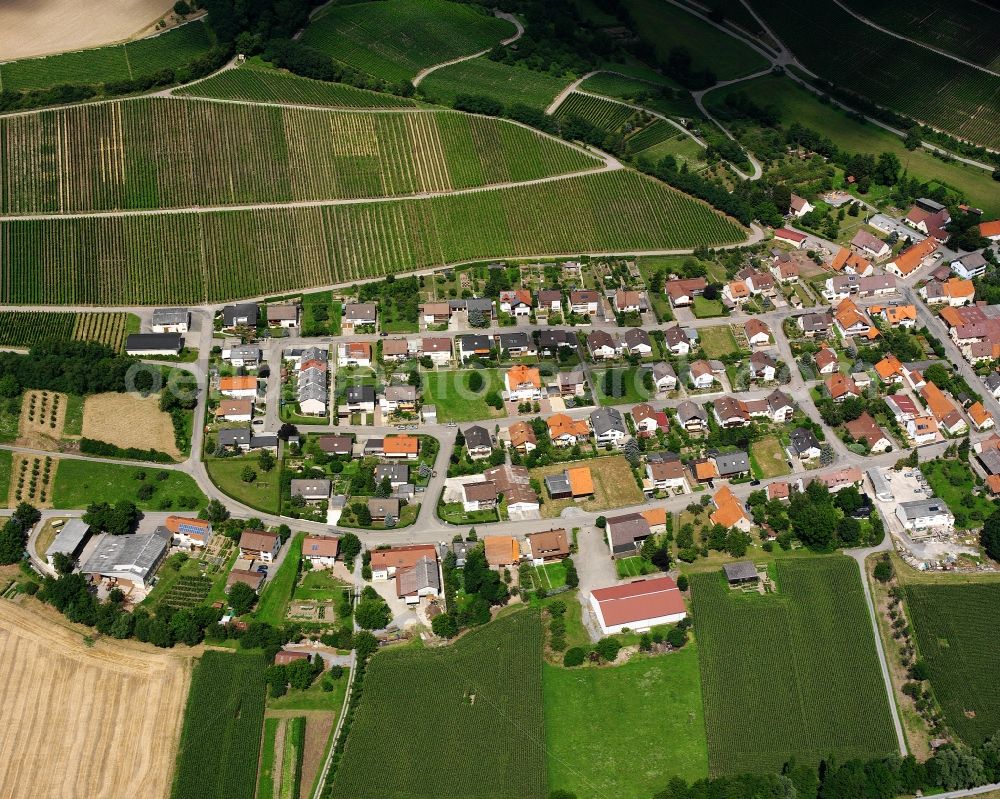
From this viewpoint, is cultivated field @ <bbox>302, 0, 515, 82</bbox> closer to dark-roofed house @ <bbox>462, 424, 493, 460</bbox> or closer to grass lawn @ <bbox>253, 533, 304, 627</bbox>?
dark-roofed house @ <bbox>462, 424, 493, 460</bbox>

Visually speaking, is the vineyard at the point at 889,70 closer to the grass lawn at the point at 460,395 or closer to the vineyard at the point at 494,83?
the vineyard at the point at 494,83

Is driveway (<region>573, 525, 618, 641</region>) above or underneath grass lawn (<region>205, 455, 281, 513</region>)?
above

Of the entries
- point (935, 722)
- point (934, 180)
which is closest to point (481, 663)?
point (935, 722)

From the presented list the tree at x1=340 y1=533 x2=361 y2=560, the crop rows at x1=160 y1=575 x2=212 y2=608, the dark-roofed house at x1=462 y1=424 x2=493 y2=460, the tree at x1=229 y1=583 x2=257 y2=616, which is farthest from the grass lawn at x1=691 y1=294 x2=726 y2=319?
the crop rows at x1=160 y1=575 x2=212 y2=608

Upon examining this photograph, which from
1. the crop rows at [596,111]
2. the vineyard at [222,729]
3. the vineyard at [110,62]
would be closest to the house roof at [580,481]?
the vineyard at [222,729]

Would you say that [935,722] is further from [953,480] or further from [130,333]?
[130,333]

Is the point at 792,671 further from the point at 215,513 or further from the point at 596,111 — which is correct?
the point at 596,111

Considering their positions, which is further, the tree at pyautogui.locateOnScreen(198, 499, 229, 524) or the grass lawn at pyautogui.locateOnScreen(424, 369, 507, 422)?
the grass lawn at pyautogui.locateOnScreen(424, 369, 507, 422)

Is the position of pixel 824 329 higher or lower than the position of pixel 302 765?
higher
